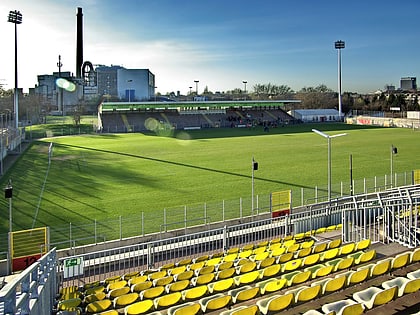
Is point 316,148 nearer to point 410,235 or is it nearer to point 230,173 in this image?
point 230,173

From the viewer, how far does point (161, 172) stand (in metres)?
33.4

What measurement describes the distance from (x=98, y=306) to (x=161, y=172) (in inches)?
961

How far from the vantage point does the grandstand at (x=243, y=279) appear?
7.51 meters

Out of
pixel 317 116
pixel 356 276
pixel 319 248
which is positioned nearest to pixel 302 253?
pixel 319 248

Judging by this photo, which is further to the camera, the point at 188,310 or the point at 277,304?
the point at 188,310

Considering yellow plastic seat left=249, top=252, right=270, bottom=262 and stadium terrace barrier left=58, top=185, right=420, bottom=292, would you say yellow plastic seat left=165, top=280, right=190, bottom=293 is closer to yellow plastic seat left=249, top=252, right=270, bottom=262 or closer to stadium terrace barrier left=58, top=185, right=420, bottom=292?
yellow plastic seat left=249, top=252, right=270, bottom=262

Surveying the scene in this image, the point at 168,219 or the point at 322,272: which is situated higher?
the point at 322,272

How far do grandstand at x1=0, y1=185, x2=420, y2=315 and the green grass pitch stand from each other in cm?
504

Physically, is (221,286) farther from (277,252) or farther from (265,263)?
(277,252)

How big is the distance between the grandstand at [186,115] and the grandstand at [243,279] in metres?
60.5

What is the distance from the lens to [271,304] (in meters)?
7.51

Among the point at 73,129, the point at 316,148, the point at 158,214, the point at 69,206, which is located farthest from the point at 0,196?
the point at 73,129

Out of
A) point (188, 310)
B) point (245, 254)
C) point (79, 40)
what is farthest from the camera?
point (79, 40)

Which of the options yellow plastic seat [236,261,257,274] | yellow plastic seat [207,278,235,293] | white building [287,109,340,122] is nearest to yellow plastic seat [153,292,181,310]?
yellow plastic seat [207,278,235,293]
